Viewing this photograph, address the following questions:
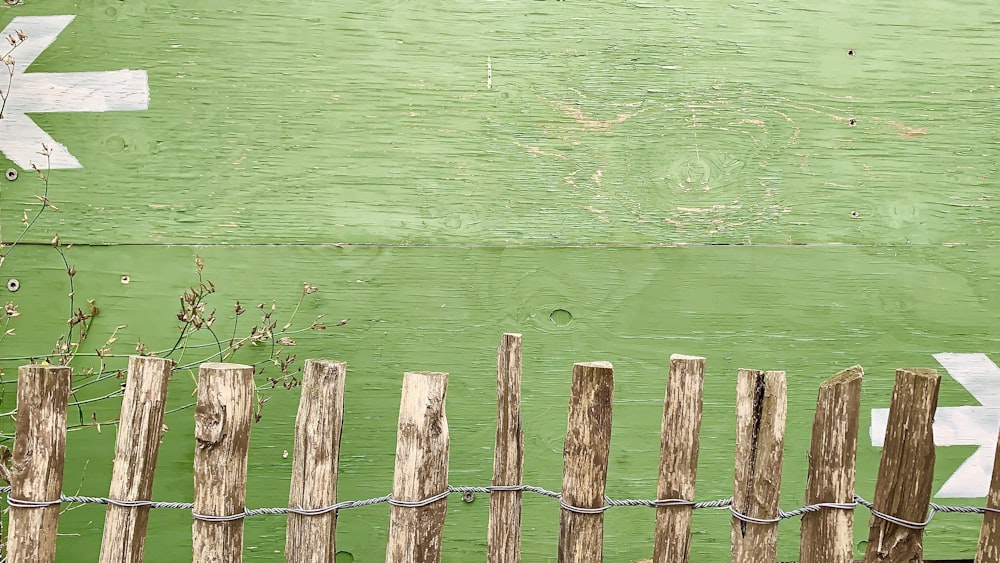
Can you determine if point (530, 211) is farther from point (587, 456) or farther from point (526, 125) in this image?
point (587, 456)

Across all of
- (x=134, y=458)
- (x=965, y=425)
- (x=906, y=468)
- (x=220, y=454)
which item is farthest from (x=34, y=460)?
(x=965, y=425)

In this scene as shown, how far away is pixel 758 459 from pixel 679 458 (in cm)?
17

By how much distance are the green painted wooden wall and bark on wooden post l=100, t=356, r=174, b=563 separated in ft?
1.87

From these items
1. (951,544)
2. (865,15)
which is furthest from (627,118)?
(951,544)

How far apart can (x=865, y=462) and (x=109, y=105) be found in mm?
2452

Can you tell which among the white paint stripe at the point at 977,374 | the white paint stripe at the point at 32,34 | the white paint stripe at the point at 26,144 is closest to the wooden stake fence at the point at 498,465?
the white paint stripe at the point at 977,374

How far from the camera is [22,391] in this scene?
61.7 inches

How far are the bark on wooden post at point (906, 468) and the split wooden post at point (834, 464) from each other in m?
0.08

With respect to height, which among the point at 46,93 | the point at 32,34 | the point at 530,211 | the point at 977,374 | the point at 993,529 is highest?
the point at 32,34

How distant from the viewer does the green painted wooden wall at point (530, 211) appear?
2.16 meters

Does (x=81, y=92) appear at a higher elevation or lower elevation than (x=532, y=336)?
higher

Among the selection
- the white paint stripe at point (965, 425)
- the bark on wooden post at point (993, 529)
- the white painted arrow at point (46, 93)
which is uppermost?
the white painted arrow at point (46, 93)

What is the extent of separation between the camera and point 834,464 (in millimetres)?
1640

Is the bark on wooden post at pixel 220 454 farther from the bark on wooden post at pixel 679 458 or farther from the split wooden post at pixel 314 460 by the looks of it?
the bark on wooden post at pixel 679 458
